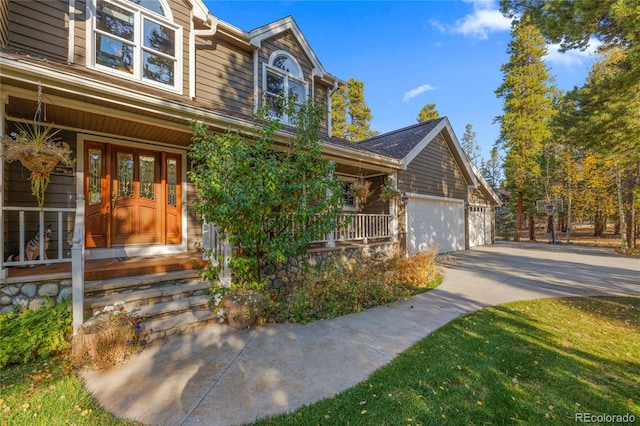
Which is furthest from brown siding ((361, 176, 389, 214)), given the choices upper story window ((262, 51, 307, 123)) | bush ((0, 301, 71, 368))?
bush ((0, 301, 71, 368))

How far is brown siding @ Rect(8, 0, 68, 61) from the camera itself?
462cm

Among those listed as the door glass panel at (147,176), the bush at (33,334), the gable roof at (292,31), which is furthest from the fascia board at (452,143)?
the bush at (33,334)

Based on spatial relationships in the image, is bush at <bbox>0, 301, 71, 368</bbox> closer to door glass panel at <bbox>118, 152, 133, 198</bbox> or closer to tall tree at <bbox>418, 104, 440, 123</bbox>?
door glass panel at <bbox>118, 152, 133, 198</bbox>

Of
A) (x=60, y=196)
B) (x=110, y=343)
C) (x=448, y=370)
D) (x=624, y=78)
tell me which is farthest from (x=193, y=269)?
(x=624, y=78)

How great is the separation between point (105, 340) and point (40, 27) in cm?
556

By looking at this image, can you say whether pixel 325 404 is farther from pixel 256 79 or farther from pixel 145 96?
pixel 256 79

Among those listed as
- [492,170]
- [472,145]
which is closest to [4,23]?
[472,145]

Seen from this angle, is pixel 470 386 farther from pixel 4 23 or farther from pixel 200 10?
pixel 200 10

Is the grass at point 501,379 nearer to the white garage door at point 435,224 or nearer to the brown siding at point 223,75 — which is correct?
the white garage door at point 435,224

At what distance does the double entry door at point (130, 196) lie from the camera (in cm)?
542

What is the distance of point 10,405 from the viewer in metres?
2.44

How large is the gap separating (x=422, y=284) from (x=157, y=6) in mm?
8832

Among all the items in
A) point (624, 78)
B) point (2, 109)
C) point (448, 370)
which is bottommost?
point (448, 370)

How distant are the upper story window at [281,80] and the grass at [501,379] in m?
6.49
